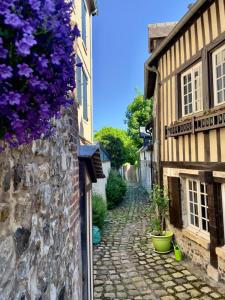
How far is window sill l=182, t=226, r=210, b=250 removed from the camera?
18.4 ft

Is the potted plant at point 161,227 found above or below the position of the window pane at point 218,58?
below

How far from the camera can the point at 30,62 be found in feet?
3.48

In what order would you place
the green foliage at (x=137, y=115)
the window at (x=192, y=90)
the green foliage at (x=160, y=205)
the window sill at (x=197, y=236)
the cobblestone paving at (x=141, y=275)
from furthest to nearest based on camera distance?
the green foliage at (x=137, y=115), the green foliage at (x=160, y=205), the window at (x=192, y=90), the window sill at (x=197, y=236), the cobblestone paving at (x=141, y=275)

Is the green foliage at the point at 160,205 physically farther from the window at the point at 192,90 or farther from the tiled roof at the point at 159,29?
the tiled roof at the point at 159,29

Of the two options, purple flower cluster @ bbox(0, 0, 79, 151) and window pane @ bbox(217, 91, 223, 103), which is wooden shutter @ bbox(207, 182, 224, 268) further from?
purple flower cluster @ bbox(0, 0, 79, 151)

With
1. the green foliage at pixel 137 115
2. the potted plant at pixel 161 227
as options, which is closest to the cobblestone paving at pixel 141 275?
the potted plant at pixel 161 227

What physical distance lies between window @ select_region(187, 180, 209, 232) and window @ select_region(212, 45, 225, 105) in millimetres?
1970

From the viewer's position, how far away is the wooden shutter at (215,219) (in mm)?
5211

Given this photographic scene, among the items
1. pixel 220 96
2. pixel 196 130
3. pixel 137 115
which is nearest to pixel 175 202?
pixel 196 130

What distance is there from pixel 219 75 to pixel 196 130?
3.87ft

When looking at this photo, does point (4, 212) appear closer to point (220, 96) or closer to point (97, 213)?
point (220, 96)

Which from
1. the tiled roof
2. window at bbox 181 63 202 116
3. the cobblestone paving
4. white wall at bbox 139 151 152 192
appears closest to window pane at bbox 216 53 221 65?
window at bbox 181 63 202 116

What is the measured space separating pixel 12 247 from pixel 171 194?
6194 millimetres

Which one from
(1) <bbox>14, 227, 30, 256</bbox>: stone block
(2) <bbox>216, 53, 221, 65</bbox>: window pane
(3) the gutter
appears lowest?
(1) <bbox>14, 227, 30, 256</bbox>: stone block
